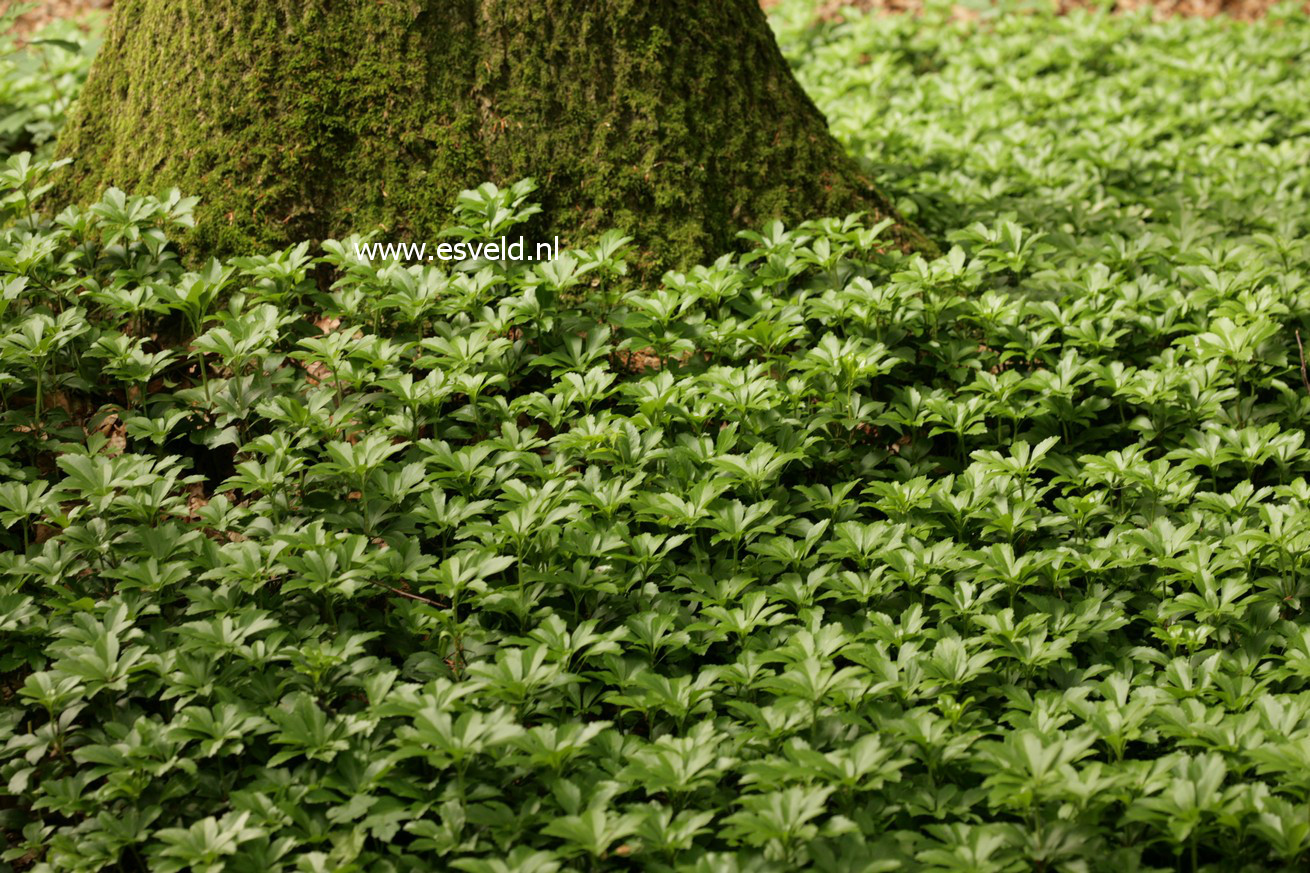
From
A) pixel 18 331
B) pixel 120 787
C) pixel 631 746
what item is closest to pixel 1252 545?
pixel 631 746

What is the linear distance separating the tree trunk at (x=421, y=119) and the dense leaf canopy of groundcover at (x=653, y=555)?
0.60 ft

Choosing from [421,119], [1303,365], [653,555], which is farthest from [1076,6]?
[653,555]

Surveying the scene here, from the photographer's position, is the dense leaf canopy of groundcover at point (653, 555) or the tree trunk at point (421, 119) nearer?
the dense leaf canopy of groundcover at point (653, 555)

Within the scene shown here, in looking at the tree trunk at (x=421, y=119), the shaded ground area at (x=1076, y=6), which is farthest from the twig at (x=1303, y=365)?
the shaded ground area at (x=1076, y=6)

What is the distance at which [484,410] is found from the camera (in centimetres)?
270

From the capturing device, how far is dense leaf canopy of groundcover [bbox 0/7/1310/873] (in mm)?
1838

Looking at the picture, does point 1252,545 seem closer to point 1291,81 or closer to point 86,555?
point 86,555

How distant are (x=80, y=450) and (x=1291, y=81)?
5.99m

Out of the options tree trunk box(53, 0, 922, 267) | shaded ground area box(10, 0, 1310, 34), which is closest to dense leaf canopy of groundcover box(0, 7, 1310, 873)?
tree trunk box(53, 0, 922, 267)

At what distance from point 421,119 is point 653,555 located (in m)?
1.52

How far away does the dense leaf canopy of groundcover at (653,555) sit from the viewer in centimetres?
184

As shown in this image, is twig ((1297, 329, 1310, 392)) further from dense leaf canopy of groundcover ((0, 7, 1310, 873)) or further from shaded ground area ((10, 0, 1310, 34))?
shaded ground area ((10, 0, 1310, 34))

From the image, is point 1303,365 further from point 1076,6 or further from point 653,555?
point 1076,6

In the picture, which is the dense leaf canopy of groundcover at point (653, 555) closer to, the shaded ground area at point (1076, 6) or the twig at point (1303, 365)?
the twig at point (1303, 365)
